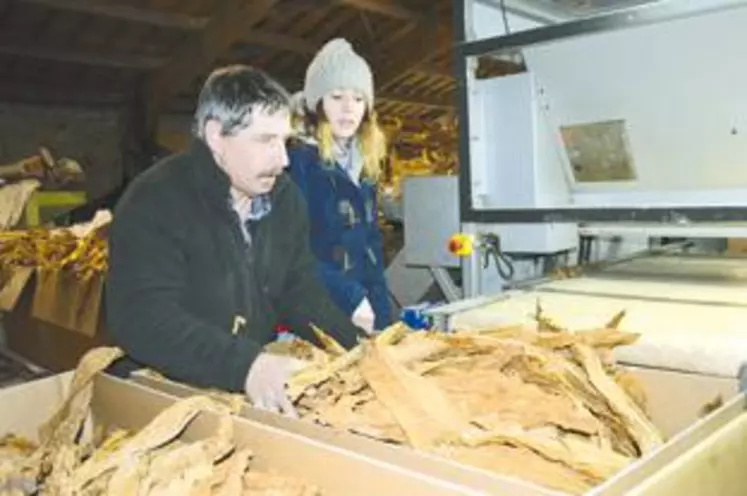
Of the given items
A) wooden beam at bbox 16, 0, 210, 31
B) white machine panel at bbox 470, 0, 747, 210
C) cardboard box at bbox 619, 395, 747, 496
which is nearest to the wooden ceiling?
wooden beam at bbox 16, 0, 210, 31

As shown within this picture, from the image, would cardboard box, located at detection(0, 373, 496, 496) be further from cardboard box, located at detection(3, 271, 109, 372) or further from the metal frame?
cardboard box, located at detection(3, 271, 109, 372)

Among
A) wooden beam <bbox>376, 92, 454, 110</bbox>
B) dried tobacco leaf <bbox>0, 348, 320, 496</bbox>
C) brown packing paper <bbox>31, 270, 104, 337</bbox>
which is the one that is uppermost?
wooden beam <bbox>376, 92, 454, 110</bbox>

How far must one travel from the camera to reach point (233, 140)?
1292 mm

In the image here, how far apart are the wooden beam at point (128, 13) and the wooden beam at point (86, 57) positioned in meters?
0.51

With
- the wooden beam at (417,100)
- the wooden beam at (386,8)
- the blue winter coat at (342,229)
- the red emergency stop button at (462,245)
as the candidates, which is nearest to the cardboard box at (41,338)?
the blue winter coat at (342,229)

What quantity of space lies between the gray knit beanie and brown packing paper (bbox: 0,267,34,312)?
264cm

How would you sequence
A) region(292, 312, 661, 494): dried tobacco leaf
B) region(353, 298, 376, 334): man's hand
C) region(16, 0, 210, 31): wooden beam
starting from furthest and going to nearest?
1. region(16, 0, 210, 31): wooden beam
2. region(353, 298, 376, 334): man's hand
3. region(292, 312, 661, 494): dried tobacco leaf

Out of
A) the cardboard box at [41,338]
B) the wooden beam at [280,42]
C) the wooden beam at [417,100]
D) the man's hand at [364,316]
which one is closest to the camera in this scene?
the man's hand at [364,316]

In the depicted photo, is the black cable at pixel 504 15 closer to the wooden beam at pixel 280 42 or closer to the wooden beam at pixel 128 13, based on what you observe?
the wooden beam at pixel 128 13

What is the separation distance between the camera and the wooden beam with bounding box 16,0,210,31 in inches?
208

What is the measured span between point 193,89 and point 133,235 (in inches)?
254

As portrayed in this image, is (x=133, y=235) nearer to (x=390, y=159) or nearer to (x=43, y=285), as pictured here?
(x=43, y=285)

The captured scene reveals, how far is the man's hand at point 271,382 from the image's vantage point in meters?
0.98

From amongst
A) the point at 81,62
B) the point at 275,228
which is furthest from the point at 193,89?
the point at 275,228
